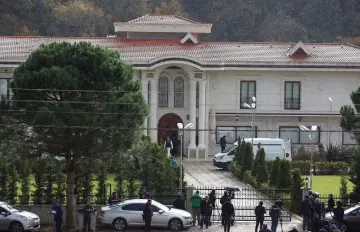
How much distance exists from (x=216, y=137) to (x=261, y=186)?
61.9 feet

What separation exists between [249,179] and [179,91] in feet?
55.3

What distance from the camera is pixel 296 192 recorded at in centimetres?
4375

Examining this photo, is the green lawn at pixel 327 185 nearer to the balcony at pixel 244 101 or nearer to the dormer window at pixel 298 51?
the balcony at pixel 244 101

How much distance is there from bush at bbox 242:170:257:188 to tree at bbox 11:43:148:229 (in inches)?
451

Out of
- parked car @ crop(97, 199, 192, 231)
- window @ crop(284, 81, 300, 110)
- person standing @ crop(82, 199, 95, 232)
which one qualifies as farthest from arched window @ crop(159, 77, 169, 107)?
person standing @ crop(82, 199, 95, 232)

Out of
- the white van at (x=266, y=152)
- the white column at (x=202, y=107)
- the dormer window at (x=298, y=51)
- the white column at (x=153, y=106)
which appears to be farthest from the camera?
the dormer window at (x=298, y=51)

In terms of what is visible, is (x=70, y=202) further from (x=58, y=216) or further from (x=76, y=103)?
(x=76, y=103)

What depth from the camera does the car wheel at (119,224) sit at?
39.8 meters

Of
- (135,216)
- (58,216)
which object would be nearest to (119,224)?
(135,216)

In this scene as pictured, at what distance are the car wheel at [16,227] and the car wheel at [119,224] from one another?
138 inches

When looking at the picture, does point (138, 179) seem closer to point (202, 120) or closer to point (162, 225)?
point (162, 225)

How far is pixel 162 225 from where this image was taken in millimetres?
39969

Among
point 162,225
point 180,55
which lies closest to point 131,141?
point 162,225

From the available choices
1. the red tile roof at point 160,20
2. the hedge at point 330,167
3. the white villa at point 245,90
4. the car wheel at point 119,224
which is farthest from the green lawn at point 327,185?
the red tile roof at point 160,20
